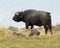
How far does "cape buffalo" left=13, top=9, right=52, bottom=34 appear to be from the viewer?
750 inches

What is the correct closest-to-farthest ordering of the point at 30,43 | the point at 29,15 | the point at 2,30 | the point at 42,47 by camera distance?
the point at 42,47 < the point at 30,43 < the point at 2,30 < the point at 29,15

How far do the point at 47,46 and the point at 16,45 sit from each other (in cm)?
138

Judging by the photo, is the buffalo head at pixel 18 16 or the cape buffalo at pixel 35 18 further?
the buffalo head at pixel 18 16

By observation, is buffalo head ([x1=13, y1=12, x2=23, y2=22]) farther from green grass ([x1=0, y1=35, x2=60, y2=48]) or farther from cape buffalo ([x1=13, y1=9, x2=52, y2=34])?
green grass ([x1=0, y1=35, x2=60, y2=48])

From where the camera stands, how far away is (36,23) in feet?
66.1

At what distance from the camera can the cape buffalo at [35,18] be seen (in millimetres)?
19047

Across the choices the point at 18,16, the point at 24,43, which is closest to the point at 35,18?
the point at 18,16

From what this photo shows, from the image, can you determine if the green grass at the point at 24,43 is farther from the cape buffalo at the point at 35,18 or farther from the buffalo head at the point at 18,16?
the buffalo head at the point at 18,16

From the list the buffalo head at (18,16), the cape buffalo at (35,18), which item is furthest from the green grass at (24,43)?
the buffalo head at (18,16)

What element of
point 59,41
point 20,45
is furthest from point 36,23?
point 20,45

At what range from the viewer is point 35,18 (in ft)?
65.6

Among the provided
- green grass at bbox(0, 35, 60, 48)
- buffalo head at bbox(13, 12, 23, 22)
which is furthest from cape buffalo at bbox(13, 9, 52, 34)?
green grass at bbox(0, 35, 60, 48)

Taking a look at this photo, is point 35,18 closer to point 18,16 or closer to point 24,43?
point 18,16

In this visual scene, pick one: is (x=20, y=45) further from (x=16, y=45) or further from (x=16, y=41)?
(x=16, y=41)
